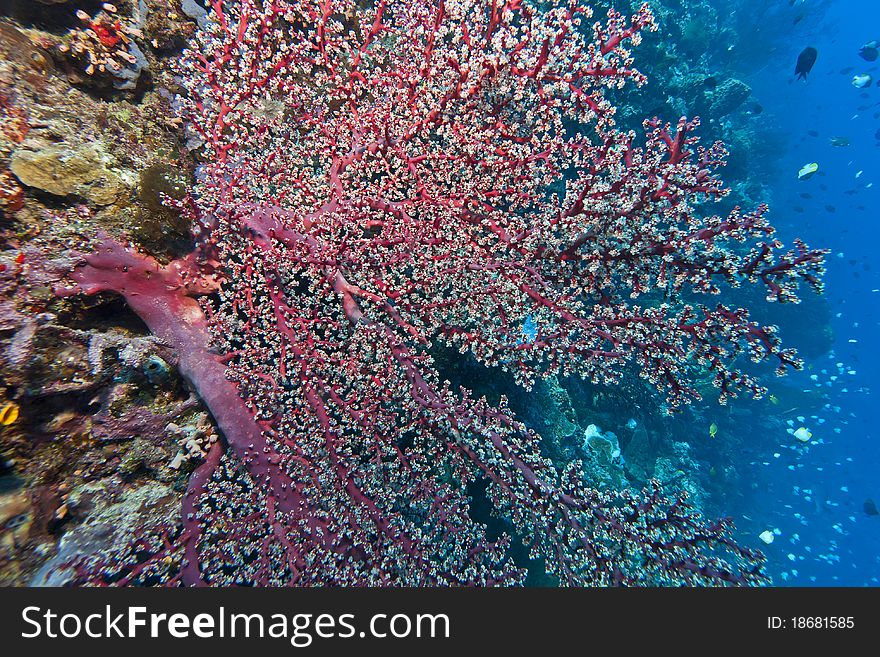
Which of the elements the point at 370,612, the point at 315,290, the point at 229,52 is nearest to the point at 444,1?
the point at 229,52

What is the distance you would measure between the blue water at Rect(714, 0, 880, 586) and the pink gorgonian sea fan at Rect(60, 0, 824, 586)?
72.2 feet

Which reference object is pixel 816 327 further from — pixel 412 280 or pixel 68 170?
pixel 68 170

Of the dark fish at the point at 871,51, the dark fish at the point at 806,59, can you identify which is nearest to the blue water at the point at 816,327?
the dark fish at the point at 871,51

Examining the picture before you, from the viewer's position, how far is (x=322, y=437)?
3281mm

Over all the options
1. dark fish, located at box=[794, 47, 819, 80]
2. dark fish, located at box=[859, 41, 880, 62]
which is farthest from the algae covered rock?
dark fish, located at box=[859, 41, 880, 62]

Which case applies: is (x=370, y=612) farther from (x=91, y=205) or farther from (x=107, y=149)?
(x=107, y=149)

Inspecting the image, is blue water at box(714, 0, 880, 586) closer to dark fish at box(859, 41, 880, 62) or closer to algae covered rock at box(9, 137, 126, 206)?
dark fish at box(859, 41, 880, 62)

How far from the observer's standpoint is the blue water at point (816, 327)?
974 inches

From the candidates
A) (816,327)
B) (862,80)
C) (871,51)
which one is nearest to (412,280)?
(862,80)

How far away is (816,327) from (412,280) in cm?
2548

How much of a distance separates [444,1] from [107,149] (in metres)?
3.12

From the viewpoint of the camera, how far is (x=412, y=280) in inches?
135

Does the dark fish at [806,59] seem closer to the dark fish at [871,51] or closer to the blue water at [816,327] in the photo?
the dark fish at [871,51]

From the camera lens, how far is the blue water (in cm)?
2473
